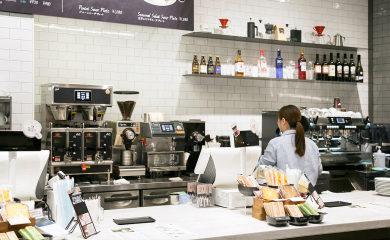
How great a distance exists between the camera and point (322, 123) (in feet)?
18.4

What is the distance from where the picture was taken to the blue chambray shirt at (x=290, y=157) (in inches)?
144

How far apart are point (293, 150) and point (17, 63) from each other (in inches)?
112

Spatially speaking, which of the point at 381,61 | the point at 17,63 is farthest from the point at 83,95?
the point at 381,61

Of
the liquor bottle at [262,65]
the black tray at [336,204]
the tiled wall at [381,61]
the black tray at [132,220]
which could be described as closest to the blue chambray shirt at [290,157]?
the black tray at [336,204]

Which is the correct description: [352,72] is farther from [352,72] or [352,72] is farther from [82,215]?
[82,215]

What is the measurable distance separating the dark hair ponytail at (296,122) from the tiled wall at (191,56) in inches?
83.9

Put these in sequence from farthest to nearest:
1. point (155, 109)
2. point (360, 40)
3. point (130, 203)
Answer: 1. point (360, 40)
2. point (155, 109)
3. point (130, 203)

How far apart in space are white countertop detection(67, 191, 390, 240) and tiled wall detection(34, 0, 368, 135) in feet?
8.37

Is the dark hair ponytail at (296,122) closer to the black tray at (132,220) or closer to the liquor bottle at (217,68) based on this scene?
the black tray at (132,220)

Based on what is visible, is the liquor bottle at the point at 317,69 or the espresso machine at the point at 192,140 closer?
the espresso machine at the point at 192,140

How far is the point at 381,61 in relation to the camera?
6988mm

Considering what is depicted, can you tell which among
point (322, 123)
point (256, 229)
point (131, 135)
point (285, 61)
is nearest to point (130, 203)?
point (131, 135)

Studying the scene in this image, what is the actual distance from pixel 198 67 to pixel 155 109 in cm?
78

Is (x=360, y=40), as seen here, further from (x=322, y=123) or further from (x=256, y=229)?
(x=256, y=229)
